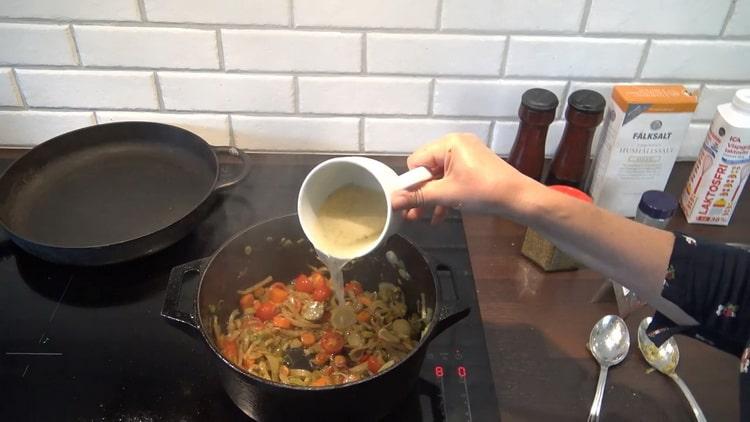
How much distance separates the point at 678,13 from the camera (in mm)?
1012

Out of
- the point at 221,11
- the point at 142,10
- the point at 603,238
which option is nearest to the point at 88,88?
the point at 142,10

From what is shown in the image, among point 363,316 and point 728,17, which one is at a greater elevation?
point 728,17

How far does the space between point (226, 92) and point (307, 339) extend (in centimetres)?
50

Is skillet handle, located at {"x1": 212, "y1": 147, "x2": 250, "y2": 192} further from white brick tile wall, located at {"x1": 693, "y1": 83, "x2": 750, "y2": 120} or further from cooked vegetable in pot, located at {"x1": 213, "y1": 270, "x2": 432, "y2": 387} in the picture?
white brick tile wall, located at {"x1": 693, "y1": 83, "x2": 750, "y2": 120}

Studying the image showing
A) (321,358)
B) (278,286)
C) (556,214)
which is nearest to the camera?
(556,214)

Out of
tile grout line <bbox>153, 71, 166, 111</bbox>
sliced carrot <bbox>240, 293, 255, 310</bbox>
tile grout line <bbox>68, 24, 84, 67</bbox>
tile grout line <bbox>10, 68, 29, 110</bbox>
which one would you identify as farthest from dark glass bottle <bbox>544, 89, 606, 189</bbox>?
tile grout line <bbox>10, 68, 29, 110</bbox>

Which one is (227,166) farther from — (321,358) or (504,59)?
(504,59)

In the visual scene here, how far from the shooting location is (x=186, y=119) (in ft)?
3.79

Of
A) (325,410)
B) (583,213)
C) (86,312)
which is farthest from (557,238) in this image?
(86,312)

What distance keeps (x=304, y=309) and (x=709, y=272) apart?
0.59 meters

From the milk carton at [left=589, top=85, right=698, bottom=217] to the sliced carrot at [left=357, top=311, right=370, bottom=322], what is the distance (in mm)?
468

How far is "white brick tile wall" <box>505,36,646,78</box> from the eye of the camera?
3.43 feet

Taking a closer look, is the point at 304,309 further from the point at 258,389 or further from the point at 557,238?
the point at 557,238

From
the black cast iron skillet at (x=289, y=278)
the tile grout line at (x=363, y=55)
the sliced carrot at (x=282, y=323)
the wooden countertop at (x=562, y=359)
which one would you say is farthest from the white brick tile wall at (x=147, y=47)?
the wooden countertop at (x=562, y=359)
